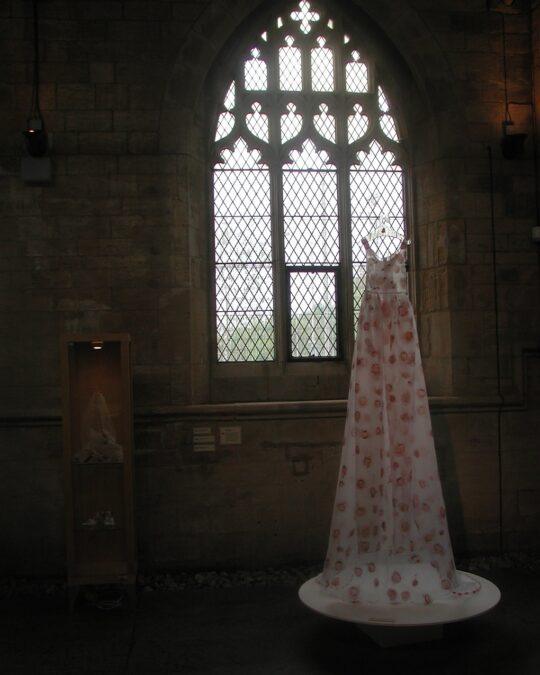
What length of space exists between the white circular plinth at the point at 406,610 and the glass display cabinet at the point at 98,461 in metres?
1.44

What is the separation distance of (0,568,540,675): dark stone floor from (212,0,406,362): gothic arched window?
1.95 meters

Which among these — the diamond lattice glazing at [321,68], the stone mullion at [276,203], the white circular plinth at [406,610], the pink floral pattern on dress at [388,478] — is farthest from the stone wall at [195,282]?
the white circular plinth at [406,610]

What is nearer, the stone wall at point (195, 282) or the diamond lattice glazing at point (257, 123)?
the stone wall at point (195, 282)

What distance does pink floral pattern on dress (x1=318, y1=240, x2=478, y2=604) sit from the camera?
4117 mm

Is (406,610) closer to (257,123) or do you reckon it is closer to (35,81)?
(257,123)

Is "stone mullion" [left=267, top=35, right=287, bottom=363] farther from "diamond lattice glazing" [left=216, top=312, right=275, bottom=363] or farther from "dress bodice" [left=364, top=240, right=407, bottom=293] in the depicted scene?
"dress bodice" [left=364, top=240, right=407, bottom=293]

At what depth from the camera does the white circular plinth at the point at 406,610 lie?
3811mm

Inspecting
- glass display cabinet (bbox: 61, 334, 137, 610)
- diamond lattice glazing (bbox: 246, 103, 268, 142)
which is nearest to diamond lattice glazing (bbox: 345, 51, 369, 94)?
diamond lattice glazing (bbox: 246, 103, 268, 142)

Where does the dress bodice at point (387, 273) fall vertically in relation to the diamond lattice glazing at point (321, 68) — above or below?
below

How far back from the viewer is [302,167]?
239 inches

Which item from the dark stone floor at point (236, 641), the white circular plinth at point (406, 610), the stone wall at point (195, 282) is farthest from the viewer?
the stone wall at point (195, 282)

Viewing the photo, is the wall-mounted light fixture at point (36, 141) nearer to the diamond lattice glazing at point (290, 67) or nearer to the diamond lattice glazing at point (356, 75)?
the diamond lattice glazing at point (290, 67)

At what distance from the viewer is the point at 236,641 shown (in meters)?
4.30

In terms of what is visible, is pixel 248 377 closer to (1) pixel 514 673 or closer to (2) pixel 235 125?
(2) pixel 235 125
